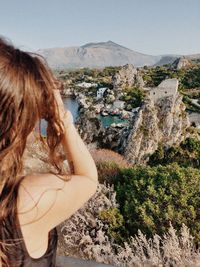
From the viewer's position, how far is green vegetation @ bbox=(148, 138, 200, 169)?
14.3 metres

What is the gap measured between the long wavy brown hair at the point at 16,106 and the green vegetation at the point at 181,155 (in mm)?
12909

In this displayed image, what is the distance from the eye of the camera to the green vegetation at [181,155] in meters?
14.3

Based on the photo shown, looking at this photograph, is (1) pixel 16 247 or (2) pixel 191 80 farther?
(2) pixel 191 80

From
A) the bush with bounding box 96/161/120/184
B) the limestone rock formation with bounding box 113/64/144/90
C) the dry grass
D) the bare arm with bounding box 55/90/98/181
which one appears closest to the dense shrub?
the limestone rock formation with bounding box 113/64/144/90

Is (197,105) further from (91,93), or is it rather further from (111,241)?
(111,241)

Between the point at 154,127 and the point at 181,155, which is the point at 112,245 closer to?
the point at 181,155

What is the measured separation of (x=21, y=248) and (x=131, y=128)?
1655 centimetres

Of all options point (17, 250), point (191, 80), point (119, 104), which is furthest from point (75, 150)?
point (191, 80)

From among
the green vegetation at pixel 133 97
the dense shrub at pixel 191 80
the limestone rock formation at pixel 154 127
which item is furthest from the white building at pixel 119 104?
the limestone rock formation at pixel 154 127

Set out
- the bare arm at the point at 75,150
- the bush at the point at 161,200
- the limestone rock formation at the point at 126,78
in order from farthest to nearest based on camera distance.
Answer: the limestone rock formation at the point at 126,78 → the bush at the point at 161,200 → the bare arm at the point at 75,150

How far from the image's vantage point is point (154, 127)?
17.6 meters

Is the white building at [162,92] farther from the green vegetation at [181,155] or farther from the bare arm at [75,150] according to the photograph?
the bare arm at [75,150]

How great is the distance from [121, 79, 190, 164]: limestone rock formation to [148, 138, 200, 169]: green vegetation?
1.57 feet

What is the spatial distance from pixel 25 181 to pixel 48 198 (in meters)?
0.07
